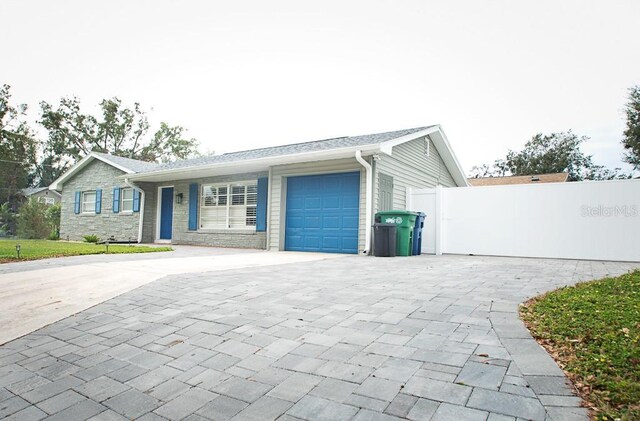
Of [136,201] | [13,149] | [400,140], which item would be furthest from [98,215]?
[13,149]

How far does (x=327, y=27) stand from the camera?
10.4m

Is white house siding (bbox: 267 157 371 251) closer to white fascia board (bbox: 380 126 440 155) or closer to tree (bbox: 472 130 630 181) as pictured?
white fascia board (bbox: 380 126 440 155)

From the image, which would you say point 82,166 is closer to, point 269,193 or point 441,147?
point 269,193

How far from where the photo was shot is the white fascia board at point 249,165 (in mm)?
8188

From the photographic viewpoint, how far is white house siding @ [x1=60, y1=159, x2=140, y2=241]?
46.4ft

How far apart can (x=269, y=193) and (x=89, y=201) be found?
422 inches

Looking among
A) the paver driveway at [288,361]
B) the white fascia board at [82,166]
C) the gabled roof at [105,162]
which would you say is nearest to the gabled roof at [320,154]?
the gabled roof at [105,162]

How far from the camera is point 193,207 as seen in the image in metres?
12.3

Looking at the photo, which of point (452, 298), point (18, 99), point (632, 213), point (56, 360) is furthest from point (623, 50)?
point (18, 99)

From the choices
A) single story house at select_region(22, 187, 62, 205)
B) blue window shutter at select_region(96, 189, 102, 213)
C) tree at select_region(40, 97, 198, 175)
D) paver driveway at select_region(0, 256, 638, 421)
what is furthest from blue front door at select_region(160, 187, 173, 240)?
single story house at select_region(22, 187, 62, 205)

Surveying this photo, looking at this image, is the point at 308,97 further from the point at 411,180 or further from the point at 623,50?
the point at 623,50

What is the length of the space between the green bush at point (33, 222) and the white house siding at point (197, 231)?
7415mm

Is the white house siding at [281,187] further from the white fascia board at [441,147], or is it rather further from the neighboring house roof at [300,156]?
the white fascia board at [441,147]

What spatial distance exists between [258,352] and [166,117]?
117ft
